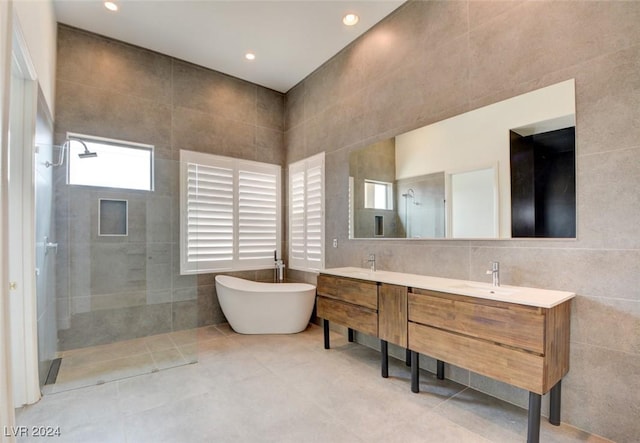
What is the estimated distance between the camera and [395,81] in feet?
10.2

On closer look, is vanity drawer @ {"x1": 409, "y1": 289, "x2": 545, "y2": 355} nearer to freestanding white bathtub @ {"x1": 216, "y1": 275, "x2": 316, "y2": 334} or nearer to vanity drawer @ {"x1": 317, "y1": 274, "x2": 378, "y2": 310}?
vanity drawer @ {"x1": 317, "y1": 274, "x2": 378, "y2": 310}

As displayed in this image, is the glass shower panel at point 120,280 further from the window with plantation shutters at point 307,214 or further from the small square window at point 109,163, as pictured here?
the window with plantation shutters at point 307,214

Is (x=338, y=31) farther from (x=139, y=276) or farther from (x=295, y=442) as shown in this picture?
(x=295, y=442)

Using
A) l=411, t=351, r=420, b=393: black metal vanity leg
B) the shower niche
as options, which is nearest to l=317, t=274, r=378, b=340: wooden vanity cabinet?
l=411, t=351, r=420, b=393: black metal vanity leg

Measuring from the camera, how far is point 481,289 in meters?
2.17

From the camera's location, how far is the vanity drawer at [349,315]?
2.73 meters

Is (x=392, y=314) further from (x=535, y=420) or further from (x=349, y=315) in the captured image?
(x=535, y=420)

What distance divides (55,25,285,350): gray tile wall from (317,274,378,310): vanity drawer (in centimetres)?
170

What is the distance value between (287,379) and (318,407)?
0.50 m

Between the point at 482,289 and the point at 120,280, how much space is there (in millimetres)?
3473

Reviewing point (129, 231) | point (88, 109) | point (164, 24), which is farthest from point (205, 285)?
point (164, 24)

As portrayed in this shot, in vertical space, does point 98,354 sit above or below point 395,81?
below

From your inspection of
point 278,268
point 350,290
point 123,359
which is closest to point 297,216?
point 278,268

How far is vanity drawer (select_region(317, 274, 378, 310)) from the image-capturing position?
2736 millimetres
